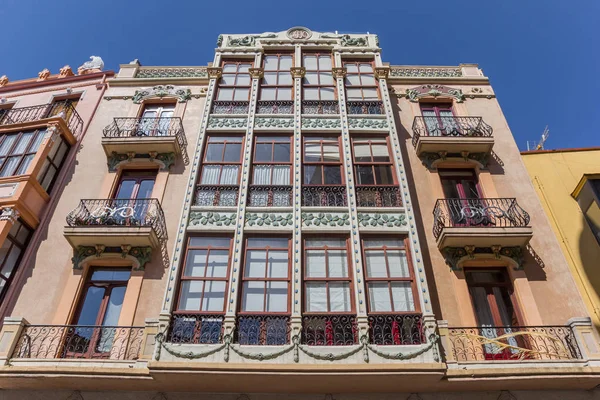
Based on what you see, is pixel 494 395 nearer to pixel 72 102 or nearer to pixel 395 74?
pixel 395 74

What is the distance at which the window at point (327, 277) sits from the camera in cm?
1066

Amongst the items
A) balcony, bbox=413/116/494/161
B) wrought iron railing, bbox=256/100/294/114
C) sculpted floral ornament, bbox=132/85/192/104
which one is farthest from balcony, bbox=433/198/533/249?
sculpted floral ornament, bbox=132/85/192/104

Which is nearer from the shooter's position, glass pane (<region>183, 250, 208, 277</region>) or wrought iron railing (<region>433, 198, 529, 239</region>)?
glass pane (<region>183, 250, 208, 277</region>)

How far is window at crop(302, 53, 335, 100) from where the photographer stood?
1592cm

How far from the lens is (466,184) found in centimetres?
1425

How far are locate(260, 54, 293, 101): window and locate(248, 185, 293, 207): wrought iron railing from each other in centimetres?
425

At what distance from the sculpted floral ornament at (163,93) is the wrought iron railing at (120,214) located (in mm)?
4969

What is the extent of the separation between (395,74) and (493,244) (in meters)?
8.28

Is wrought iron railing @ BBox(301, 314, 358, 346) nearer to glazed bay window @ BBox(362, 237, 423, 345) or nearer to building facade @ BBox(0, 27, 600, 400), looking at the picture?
building facade @ BBox(0, 27, 600, 400)

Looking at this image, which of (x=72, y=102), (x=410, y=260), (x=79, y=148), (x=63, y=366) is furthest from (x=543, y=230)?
(x=72, y=102)

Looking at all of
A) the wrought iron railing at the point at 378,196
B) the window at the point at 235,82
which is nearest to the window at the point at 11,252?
the window at the point at 235,82

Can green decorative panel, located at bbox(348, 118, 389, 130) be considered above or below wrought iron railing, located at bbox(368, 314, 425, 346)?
above

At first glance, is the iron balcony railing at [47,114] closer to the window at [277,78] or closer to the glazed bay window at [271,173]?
the window at [277,78]

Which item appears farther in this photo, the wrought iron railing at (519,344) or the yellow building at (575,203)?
the yellow building at (575,203)
